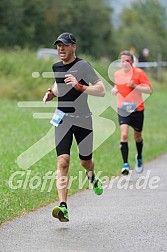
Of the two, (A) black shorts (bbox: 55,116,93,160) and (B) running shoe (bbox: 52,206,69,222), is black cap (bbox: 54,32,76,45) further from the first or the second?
(B) running shoe (bbox: 52,206,69,222)

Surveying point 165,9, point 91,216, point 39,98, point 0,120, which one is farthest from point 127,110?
point 165,9

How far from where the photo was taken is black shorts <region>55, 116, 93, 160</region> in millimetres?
9016

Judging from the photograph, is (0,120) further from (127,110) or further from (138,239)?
(138,239)

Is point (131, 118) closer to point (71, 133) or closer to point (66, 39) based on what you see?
point (71, 133)

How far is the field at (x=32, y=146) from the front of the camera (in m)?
10.8

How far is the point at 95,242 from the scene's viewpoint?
7828mm

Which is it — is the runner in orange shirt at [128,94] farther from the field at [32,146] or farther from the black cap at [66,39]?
the black cap at [66,39]

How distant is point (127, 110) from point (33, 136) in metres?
5.23

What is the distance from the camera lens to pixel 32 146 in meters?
16.3

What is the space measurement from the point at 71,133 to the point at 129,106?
4.54 meters

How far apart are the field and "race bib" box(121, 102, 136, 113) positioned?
3.89ft

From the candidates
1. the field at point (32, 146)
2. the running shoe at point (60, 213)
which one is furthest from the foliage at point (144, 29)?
the running shoe at point (60, 213)

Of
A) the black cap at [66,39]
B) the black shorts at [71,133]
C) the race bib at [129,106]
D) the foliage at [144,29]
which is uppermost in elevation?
the black cap at [66,39]

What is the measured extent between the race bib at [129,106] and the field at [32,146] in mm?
1184
